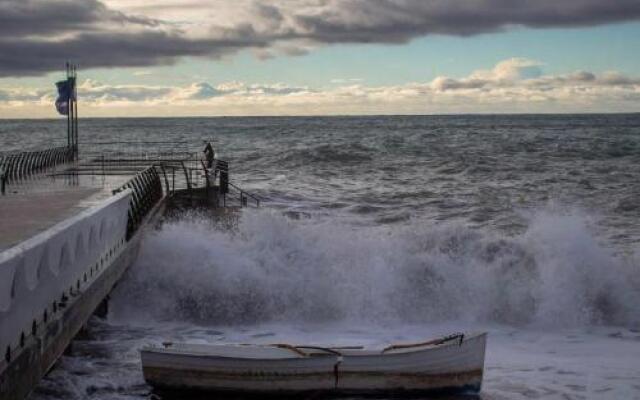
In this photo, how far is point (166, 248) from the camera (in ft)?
69.4

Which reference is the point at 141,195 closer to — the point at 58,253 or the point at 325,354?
the point at 58,253

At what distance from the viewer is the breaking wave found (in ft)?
61.3

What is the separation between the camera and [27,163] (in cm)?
3494

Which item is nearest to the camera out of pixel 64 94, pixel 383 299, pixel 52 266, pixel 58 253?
pixel 52 266

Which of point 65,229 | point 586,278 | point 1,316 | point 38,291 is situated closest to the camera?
point 1,316

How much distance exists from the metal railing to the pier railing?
178 inches

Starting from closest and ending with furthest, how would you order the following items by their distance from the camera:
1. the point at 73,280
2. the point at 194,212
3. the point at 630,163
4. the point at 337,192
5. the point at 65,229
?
the point at 65,229
the point at 73,280
the point at 194,212
the point at 337,192
the point at 630,163

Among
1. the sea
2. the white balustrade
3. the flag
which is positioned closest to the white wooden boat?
the sea

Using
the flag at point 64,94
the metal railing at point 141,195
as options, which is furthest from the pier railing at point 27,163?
the metal railing at point 141,195

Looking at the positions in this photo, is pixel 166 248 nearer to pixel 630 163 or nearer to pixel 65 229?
pixel 65 229

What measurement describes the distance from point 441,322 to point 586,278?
4217 mm

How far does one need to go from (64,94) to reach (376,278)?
29.7 meters

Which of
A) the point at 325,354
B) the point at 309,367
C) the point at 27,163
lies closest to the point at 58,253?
the point at 309,367

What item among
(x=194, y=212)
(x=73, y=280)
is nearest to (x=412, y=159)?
(x=194, y=212)
